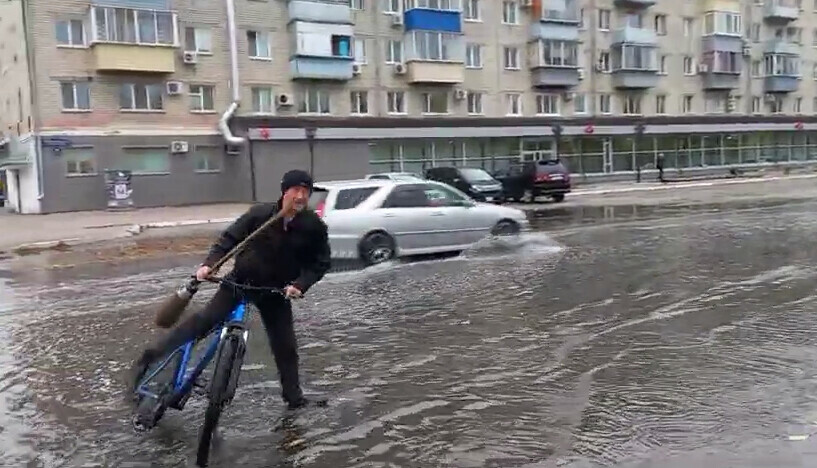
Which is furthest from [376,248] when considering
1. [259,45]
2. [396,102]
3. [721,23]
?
[721,23]

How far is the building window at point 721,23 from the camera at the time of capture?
169ft

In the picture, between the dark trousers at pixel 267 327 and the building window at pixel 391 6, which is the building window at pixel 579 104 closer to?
the building window at pixel 391 6

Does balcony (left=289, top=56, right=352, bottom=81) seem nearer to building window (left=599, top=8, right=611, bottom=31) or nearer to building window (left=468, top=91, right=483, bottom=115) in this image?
building window (left=468, top=91, right=483, bottom=115)

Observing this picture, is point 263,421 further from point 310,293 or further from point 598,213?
point 598,213

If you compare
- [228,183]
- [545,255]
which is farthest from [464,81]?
[545,255]

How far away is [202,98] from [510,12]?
18525mm

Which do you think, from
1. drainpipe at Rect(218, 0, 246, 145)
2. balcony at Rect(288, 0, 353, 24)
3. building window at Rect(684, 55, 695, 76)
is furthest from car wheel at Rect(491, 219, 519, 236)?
building window at Rect(684, 55, 695, 76)

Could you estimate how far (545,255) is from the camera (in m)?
13.6

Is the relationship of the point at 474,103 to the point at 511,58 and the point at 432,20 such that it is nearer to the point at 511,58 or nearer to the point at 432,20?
the point at 511,58

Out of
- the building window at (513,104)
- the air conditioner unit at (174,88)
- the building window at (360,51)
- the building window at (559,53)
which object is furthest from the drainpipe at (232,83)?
the building window at (559,53)

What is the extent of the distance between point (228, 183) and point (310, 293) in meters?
26.4

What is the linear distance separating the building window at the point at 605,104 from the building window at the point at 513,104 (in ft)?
19.9

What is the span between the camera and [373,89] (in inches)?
1571

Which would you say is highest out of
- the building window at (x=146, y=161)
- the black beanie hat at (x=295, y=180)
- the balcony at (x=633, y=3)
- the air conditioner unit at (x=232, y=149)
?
the balcony at (x=633, y=3)
